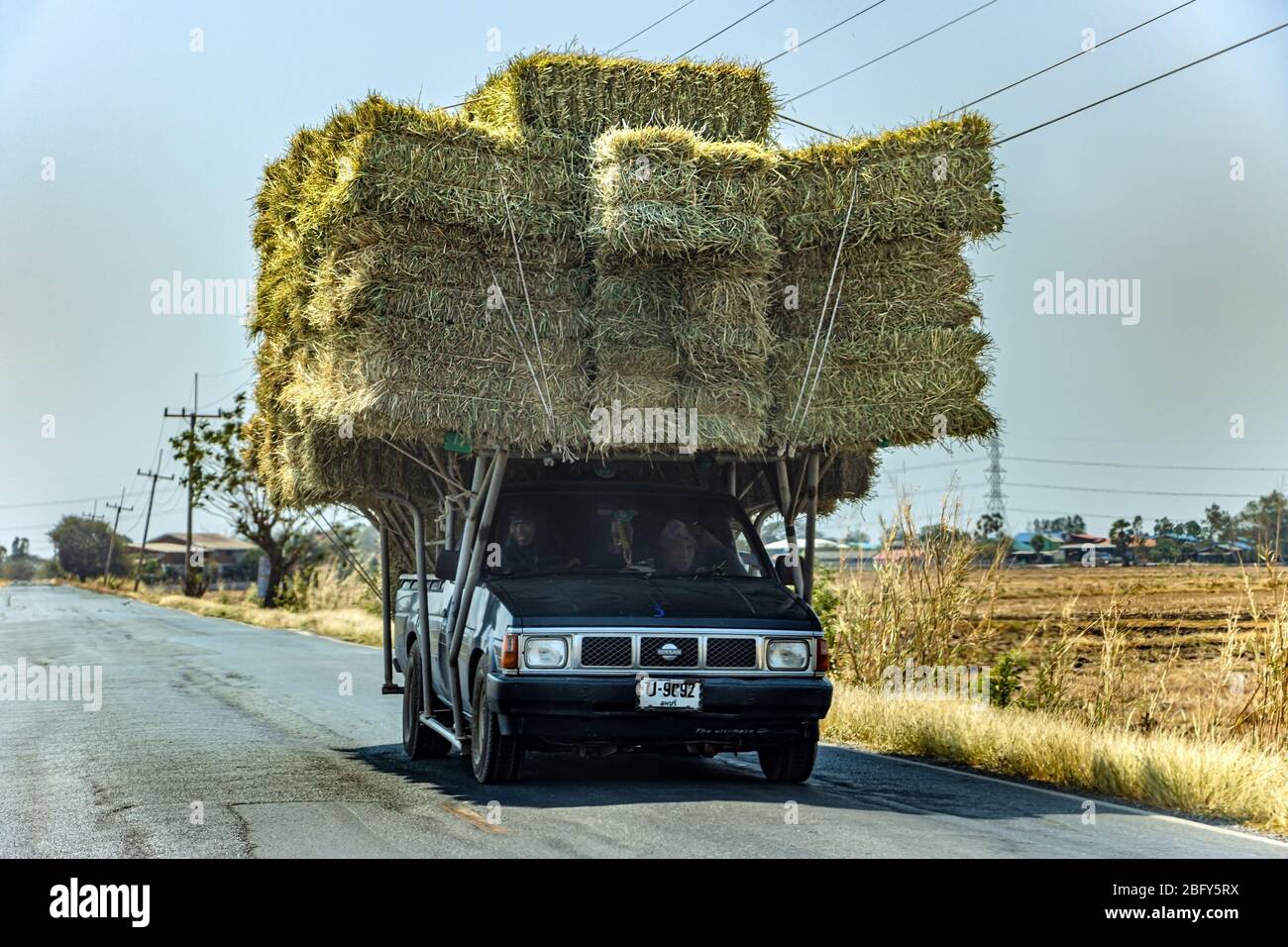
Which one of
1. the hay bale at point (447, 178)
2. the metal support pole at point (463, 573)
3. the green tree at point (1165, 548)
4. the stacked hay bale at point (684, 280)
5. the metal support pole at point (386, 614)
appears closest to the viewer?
the stacked hay bale at point (684, 280)

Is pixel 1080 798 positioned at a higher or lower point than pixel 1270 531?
lower

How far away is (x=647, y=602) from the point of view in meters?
9.74

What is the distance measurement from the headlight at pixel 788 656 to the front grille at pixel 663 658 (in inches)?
19.2

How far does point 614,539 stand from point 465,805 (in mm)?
2366

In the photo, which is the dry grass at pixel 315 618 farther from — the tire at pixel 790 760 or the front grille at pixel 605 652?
the front grille at pixel 605 652

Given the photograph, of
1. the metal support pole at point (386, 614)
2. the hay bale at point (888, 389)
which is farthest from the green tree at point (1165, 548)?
the hay bale at point (888, 389)

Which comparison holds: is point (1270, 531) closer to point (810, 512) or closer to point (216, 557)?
point (810, 512)

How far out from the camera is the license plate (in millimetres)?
9305

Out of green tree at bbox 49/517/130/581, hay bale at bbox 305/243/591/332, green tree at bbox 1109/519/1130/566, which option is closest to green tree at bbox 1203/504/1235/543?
hay bale at bbox 305/243/591/332

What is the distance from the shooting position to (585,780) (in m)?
10.5

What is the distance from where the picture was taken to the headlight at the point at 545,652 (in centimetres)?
936

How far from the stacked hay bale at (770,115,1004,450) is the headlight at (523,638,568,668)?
2586mm

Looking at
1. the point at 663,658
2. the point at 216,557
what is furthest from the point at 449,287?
the point at 216,557

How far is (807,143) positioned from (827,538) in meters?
4.73
